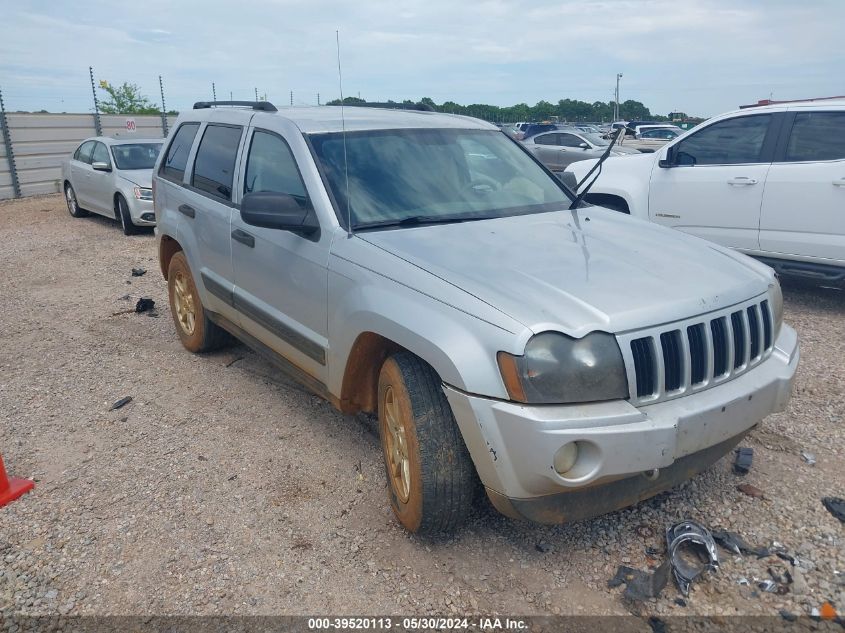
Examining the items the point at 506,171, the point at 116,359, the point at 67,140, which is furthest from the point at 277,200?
the point at 67,140

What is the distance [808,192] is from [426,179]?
3944mm

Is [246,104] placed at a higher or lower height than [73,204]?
higher

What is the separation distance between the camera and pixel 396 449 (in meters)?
3.06

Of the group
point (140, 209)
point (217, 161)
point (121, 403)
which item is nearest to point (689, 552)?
point (121, 403)

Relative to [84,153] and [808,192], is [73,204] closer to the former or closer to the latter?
[84,153]

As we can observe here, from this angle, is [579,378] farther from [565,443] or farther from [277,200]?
[277,200]

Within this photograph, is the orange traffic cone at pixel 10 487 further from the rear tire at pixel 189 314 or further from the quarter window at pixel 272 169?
the quarter window at pixel 272 169

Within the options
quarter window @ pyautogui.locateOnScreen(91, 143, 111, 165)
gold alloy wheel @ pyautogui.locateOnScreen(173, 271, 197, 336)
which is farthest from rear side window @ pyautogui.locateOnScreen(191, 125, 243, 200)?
quarter window @ pyautogui.locateOnScreen(91, 143, 111, 165)

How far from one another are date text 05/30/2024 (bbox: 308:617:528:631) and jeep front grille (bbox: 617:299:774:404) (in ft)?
3.10

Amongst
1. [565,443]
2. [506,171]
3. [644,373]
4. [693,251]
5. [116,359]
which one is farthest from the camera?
[116,359]

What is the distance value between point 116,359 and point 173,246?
99 cm

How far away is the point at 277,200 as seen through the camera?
330 cm

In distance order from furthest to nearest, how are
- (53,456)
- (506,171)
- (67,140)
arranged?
(67,140) → (506,171) → (53,456)

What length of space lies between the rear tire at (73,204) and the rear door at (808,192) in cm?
1207
